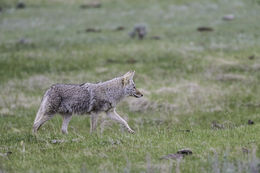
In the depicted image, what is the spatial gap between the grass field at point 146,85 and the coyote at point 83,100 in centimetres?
56

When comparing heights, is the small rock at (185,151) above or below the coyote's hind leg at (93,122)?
above

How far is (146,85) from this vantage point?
2047cm

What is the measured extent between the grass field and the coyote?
0.56m

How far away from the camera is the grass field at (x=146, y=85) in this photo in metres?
7.89

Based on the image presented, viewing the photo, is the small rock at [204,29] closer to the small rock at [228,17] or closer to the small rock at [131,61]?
the small rock at [228,17]

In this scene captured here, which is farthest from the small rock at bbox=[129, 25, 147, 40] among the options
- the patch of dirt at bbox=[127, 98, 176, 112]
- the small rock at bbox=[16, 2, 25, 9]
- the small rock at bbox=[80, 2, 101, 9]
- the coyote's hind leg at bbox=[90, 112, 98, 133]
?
the small rock at bbox=[16, 2, 25, 9]

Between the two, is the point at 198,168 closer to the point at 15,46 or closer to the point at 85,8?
the point at 15,46

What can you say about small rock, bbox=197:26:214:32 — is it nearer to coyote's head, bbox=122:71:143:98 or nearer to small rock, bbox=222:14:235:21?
small rock, bbox=222:14:235:21

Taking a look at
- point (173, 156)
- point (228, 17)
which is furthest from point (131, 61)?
point (228, 17)

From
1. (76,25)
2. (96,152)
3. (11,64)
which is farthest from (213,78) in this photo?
(76,25)

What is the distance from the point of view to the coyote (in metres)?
11.7

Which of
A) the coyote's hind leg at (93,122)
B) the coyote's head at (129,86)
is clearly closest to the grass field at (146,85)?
the coyote's hind leg at (93,122)

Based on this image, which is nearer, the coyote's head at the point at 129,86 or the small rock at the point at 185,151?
the small rock at the point at 185,151

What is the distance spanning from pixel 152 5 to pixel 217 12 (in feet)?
34.4
